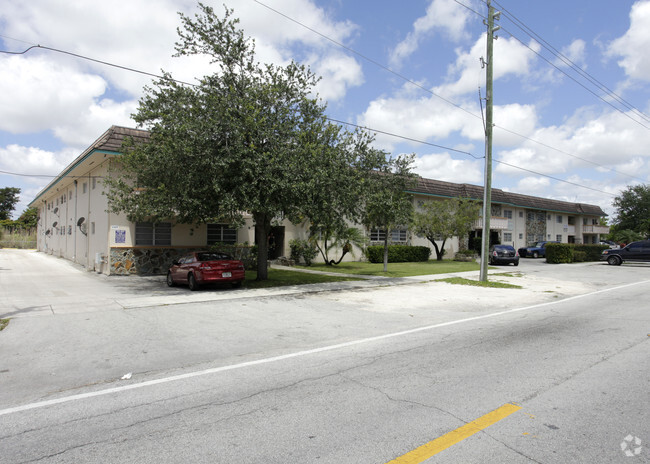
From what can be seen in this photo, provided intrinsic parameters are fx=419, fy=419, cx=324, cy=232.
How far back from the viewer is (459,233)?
30.5m

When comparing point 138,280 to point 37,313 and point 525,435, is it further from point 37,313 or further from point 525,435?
point 525,435

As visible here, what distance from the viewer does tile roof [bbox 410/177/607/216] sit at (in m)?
34.3

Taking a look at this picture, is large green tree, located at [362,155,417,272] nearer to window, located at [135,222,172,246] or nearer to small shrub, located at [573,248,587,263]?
window, located at [135,222,172,246]

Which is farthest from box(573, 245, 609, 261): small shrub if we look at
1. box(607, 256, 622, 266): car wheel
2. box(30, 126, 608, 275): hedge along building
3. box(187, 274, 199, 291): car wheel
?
box(187, 274, 199, 291): car wheel

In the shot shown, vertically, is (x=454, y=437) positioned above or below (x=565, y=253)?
below

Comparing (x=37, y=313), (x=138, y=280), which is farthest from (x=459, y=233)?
(x=37, y=313)

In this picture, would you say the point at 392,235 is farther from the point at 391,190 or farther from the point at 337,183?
the point at 337,183

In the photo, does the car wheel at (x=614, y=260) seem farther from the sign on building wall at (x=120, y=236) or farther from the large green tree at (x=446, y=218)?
the sign on building wall at (x=120, y=236)

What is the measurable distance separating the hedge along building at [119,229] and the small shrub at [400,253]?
1183 mm

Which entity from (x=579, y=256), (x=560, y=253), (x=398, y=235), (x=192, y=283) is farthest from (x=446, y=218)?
(x=192, y=283)

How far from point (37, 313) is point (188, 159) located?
5.88 metres

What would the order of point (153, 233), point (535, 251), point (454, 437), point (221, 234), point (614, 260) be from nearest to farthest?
point (454, 437)
point (153, 233)
point (221, 234)
point (614, 260)
point (535, 251)

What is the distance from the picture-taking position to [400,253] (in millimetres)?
29984

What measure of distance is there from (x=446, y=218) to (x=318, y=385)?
26864mm
